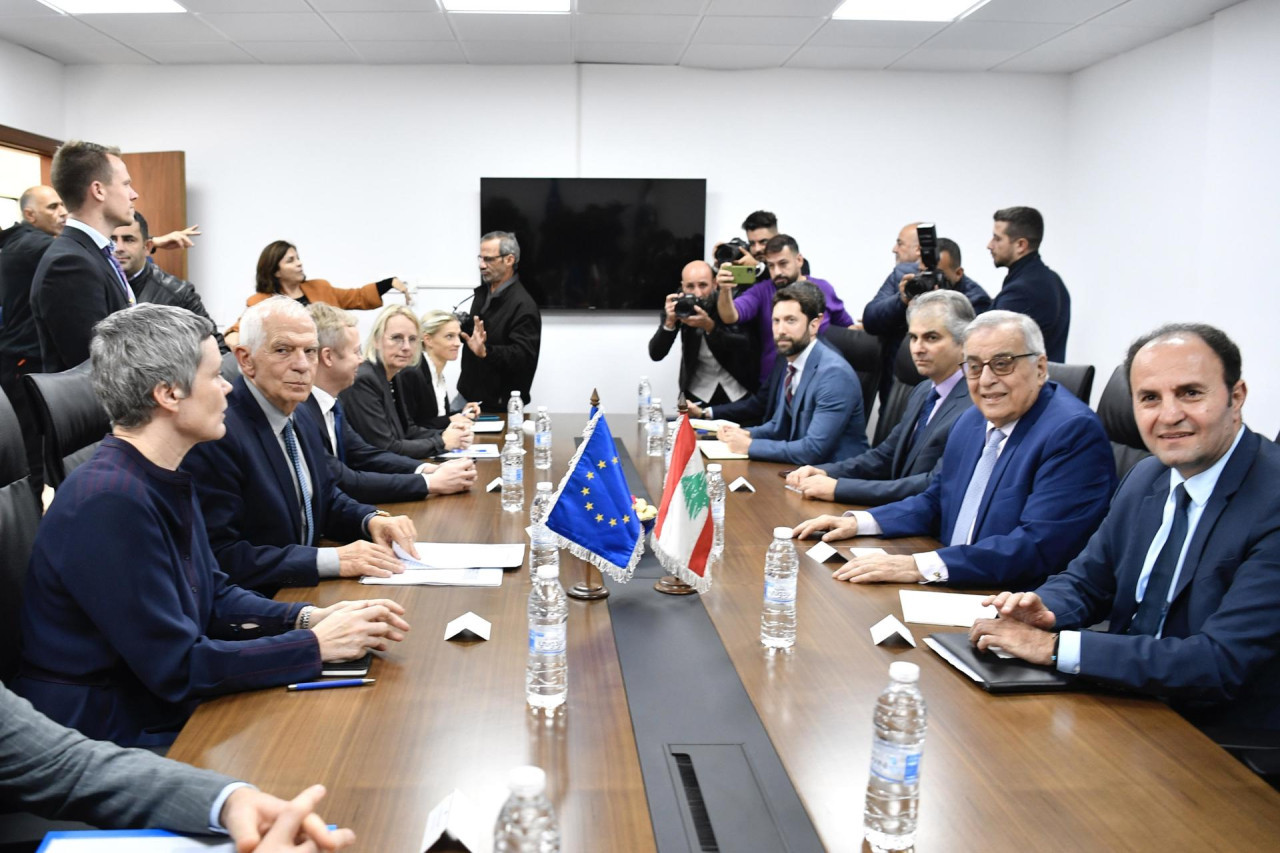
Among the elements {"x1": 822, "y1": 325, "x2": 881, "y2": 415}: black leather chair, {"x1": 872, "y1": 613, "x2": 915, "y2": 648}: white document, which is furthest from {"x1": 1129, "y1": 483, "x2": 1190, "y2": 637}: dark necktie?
{"x1": 822, "y1": 325, "x2": 881, "y2": 415}: black leather chair

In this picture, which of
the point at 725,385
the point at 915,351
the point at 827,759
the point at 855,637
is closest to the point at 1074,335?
the point at 725,385

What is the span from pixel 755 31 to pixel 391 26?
2.21 metres

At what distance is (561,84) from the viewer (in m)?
6.70

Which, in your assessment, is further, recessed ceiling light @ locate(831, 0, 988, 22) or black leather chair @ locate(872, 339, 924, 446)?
recessed ceiling light @ locate(831, 0, 988, 22)

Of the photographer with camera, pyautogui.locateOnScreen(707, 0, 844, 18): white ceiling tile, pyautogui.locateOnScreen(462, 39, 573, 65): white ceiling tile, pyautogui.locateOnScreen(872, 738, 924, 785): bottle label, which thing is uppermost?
pyautogui.locateOnScreen(707, 0, 844, 18): white ceiling tile

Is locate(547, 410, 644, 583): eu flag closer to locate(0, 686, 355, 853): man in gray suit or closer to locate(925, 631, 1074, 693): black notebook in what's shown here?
locate(925, 631, 1074, 693): black notebook

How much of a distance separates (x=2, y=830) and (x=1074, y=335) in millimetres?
6988

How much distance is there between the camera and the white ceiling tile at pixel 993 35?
561cm

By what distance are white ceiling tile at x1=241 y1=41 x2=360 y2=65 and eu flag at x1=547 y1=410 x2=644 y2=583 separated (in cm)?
514

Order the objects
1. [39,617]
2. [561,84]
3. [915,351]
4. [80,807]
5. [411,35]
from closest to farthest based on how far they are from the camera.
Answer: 1. [80,807]
2. [39,617]
3. [915,351]
4. [411,35]
5. [561,84]

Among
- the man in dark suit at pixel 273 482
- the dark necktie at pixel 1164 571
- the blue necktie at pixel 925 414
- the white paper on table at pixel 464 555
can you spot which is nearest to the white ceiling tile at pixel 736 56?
the blue necktie at pixel 925 414

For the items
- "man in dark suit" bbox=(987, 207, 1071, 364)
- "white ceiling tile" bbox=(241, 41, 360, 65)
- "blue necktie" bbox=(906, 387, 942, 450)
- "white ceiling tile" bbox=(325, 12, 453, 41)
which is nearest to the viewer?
"blue necktie" bbox=(906, 387, 942, 450)

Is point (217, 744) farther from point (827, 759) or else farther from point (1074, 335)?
point (1074, 335)

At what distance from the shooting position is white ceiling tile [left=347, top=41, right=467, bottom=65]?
6102 millimetres
